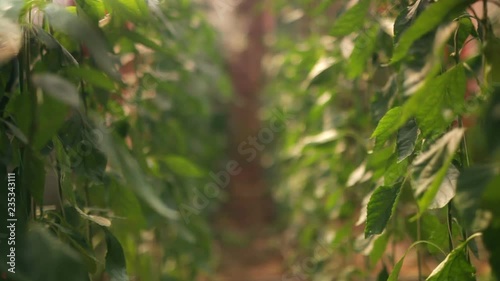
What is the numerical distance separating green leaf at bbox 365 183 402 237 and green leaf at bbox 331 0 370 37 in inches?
12.4

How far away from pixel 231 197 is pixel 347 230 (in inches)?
128

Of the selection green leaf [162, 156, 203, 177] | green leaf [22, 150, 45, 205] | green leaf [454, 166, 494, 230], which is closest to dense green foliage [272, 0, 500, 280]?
green leaf [454, 166, 494, 230]

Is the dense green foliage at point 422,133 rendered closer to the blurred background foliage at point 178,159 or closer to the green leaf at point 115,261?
the blurred background foliage at point 178,159

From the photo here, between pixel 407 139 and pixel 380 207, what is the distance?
0.32 ft

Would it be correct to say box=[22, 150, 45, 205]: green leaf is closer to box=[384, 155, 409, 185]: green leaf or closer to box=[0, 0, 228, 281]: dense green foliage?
box=[0, 0, 228, 281]: dense green foliage

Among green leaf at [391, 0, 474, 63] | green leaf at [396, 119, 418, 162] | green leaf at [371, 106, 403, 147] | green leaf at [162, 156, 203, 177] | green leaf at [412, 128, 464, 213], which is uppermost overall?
green leaf at [391, 0, 474, 63]

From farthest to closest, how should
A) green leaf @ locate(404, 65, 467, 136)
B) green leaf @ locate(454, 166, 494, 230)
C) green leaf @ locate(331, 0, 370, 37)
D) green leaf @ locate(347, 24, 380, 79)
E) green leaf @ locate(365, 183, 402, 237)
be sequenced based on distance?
green leaf @ locate(347, 24, 380, 79)
green leaf @ locate(331, 0, 370, 37)
green leaf @ locate(365, 183, 402, 237)
green leaf @ locate(404, 65, 467, 136)
green leaf @ locate(454, 166, 494, 230)

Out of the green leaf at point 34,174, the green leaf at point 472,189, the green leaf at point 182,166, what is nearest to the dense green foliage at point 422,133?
the green leaf at point 472,189

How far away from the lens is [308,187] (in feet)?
7.41

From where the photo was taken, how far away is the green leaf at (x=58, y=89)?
1.76 feet

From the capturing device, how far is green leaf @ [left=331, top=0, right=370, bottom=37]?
920 mm

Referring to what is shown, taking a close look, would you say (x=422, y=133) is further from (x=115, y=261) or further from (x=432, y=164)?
(x=115, y=261)

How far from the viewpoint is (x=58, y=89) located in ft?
1.80

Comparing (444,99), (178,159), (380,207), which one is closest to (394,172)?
(380,207)
